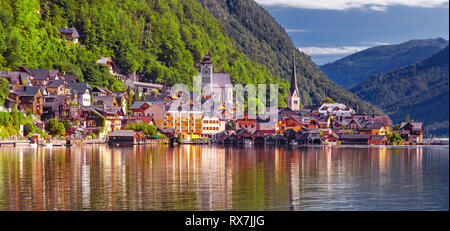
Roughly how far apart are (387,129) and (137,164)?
90484mm

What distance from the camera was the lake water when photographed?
3019cm

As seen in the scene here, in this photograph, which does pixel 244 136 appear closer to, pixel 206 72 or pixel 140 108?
pixel 140 108

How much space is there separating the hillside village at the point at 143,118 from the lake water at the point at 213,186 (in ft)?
140

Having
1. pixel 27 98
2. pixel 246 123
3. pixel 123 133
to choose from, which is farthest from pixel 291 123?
pixel 27 98

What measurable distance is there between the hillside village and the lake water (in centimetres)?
4272

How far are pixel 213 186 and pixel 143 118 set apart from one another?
76813 mm

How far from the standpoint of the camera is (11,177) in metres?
39.6

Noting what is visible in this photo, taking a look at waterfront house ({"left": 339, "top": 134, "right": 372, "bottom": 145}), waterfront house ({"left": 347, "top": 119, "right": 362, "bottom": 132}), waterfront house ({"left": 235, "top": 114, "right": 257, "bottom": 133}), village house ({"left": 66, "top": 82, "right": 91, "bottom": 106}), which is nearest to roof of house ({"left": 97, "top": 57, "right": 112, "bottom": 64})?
village house ({"left": 66, "top": 82, "right": 91, "bottom": 106})

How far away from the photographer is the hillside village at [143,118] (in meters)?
97.6

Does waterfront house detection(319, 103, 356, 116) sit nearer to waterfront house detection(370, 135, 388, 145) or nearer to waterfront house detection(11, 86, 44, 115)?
waterfront house detection(370, 135, 388, 145)

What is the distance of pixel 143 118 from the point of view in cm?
11319

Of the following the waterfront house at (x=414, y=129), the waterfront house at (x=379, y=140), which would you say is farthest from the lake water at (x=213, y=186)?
the waterfront house at (x=414, y=129)

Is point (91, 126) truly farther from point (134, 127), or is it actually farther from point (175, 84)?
point (175, 84)
